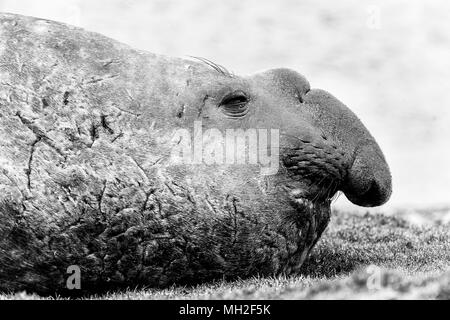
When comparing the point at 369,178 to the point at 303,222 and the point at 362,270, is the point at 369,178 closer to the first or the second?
the point at 303,222

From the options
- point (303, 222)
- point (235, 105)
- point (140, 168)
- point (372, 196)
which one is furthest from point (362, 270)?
point (140, 168)

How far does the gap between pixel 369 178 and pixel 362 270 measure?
1.00 metres

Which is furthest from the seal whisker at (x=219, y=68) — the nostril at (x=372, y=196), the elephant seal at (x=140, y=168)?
the nostril at (x=372, y=196)

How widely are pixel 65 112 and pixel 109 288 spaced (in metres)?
1.78

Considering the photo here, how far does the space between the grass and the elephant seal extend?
12.4 inches

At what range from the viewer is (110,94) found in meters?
7.99

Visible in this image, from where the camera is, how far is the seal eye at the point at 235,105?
26.9 ft

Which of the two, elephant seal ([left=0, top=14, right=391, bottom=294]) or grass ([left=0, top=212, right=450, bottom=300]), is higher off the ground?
elephant seal ([left=0, top=14, right=391, bottom=294])

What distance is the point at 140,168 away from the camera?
306 inches

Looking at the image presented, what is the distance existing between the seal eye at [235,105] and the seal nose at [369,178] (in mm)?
1298

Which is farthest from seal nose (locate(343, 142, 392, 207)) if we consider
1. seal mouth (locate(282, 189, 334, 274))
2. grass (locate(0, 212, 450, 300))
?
grass (locate(0, 212, 450, 300))

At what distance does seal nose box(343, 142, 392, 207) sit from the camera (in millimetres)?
8484

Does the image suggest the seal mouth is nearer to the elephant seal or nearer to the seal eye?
the elephant seal

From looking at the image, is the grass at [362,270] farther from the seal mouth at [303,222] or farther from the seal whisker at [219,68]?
the seal whisker at [219,68]
